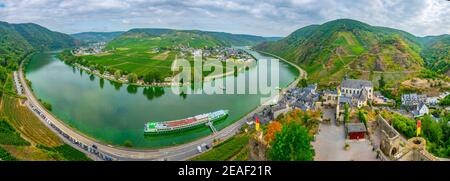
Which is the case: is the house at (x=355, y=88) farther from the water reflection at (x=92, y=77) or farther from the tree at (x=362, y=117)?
the water reflection at (x=92, y=77)

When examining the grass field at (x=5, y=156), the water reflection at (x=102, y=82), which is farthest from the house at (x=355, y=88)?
the water reflection at (x=102, y=82)

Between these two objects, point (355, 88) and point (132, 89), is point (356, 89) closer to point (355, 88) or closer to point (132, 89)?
point (355, 88)

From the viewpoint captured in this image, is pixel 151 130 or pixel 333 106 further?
pixel 151 130

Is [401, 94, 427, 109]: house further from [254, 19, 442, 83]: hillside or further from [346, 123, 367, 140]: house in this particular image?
[346, 123, 367, 140]: house

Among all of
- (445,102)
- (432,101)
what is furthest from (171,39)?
(445,102)

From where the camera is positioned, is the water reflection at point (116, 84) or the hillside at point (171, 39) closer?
the water reflection at point (116, 84)

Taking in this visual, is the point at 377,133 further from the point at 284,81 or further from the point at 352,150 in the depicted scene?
the point at 284,81
